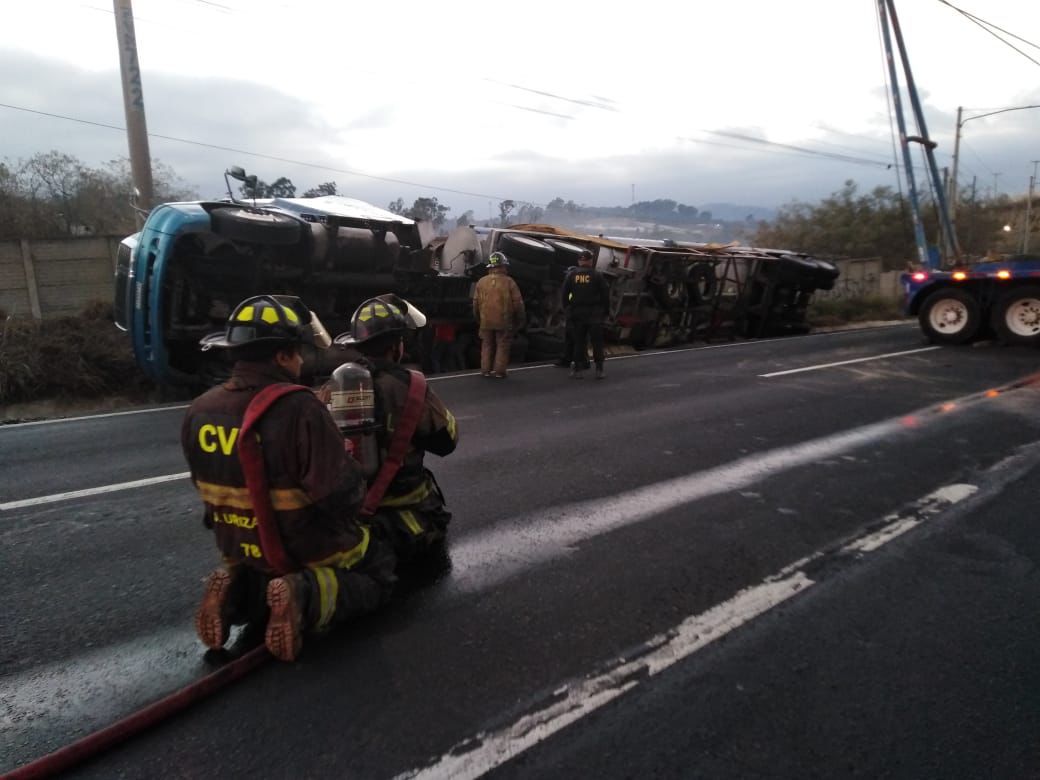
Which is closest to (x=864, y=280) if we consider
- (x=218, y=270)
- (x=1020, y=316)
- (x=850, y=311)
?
(x=850, y=311)

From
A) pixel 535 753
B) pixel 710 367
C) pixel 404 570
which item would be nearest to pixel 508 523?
pixel 404 570

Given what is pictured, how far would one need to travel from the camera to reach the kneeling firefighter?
3197 millimetres

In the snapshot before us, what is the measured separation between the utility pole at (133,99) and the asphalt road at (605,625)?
752cm

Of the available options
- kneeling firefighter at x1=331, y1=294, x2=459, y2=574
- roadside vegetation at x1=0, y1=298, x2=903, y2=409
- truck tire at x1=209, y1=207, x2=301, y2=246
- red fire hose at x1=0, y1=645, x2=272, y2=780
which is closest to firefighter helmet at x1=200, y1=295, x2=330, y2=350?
kneeling firefighter at x1=331, y1=294, x2=459, y2=574

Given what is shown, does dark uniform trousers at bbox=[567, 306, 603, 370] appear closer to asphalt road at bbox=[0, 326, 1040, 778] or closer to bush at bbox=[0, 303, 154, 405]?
asphalt road at bbox=[0, 326, 1040, 778]

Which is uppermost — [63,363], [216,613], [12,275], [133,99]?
[133,99]

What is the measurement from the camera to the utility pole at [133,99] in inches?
473

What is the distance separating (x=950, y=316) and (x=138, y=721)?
13.7 metres

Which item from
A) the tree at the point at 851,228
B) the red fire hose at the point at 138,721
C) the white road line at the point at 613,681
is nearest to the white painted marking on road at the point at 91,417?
the red fire hose at the point at 138,721

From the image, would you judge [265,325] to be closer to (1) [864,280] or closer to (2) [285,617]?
(2) [285,617]

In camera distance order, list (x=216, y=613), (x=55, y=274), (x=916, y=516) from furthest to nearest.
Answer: (x=55, y=274) → (x=916, y=516) → (x=216, y=613)

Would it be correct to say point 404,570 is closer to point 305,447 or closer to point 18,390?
point 305,447

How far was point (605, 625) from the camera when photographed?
3.05 metres

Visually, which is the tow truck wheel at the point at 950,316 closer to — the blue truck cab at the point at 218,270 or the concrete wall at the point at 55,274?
the blue truck cab at the point at 218,270
